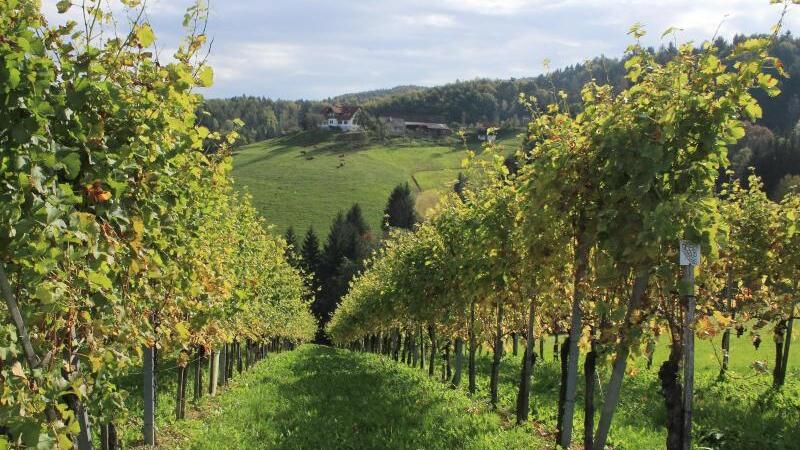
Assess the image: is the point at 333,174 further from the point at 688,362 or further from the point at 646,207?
the point at 688,362

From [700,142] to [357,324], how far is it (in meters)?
38.3

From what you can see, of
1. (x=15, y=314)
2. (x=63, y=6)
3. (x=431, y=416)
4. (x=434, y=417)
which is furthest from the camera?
(x=431, y=416)

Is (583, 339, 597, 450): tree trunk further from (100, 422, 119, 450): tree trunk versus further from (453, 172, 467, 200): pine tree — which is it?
(100, 422, 119, 450): tree trunk

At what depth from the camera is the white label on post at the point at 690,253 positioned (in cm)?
587

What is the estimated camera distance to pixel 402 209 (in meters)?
100

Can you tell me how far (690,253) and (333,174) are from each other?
115992mm

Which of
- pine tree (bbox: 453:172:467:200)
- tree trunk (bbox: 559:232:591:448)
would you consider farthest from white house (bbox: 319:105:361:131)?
tree trunk (bbox: 559:232:591:448)

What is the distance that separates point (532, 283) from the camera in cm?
1114

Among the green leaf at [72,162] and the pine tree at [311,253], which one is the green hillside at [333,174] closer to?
the pine tree at [311,253]

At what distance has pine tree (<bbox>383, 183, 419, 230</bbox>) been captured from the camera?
98250 mm

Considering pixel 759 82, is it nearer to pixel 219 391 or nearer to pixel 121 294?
pixel 121 294

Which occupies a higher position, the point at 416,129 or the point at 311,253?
the point at 416,129

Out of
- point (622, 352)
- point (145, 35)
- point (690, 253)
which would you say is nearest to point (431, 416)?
point (622, 352)

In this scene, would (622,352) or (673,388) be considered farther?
(673,388)
